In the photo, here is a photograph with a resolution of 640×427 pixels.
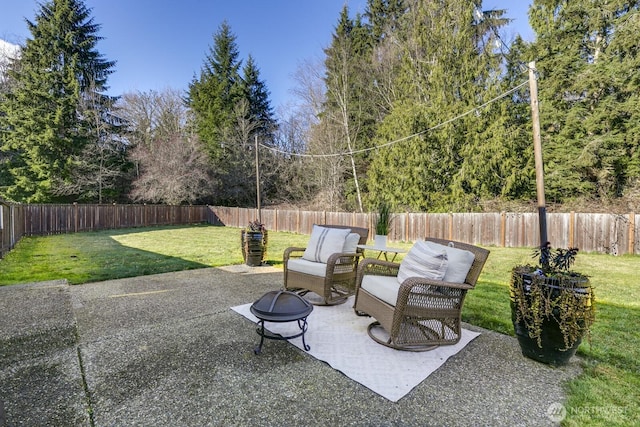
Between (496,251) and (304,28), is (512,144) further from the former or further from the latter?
(304,28)

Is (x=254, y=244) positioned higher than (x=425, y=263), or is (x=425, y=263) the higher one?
(x=425, y=263)

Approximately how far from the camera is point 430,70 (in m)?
12.4

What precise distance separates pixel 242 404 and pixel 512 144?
1169 centimetres

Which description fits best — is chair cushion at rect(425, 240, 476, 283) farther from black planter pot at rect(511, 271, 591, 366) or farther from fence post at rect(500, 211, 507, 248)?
fence post at rect(500, 211, 507, 248)

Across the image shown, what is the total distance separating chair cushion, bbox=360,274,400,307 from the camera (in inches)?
97.3

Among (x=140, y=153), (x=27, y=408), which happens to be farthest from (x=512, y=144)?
(x=140, y=153)

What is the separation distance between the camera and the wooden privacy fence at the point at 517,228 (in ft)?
23.9

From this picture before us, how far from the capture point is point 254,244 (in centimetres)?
561

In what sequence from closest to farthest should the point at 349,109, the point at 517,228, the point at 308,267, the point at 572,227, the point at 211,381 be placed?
the point at 211,381 < the point at 308,267 < the point at 572,227 < the point at 517,228 < the point at 349,109

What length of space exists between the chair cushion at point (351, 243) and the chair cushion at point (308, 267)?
371mm

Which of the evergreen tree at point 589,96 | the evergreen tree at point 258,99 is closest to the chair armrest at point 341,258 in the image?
the evergreen tree at point 589,96

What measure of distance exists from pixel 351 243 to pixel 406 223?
6992 mm

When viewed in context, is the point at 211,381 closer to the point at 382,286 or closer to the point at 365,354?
the point at 365,354

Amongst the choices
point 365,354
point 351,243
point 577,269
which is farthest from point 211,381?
point 577,269
